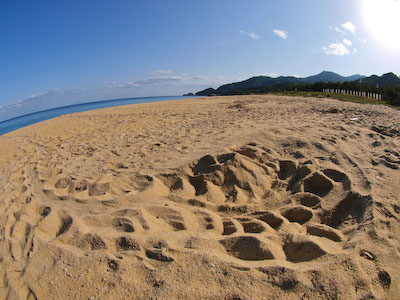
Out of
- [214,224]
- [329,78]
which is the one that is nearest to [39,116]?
[214,224]

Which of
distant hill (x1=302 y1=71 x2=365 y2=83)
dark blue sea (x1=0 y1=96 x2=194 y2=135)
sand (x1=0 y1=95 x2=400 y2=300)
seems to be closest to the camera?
sand (x1=0 y1=95 x2=400 y2=300)

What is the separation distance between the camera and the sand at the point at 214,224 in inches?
60.1

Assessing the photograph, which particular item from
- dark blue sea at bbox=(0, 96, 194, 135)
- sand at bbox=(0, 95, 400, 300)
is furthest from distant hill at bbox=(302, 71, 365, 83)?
sand at bbox=(0, 95, 400, 300)

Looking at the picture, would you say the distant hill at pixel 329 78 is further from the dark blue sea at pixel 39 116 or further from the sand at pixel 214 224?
the sand at pixel 214 224

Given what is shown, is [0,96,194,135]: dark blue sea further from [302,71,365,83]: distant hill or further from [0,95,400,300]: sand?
[302,71,365,83]: distant hill

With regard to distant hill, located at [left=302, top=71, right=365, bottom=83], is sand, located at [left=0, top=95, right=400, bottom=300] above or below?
below

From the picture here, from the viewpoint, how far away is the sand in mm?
1526

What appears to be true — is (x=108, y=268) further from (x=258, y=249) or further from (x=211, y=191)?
(x=211, y=191)

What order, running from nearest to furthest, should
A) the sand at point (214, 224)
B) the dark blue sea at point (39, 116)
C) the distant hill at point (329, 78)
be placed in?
1. the sand at point (214, 224)
2. the dark blue sea at point (39, 116)
3. the distant hill at point (329, 78)

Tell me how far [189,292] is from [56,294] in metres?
0.98

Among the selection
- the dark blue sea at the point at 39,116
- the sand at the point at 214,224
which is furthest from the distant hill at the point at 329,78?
the sand at the point at 214,224

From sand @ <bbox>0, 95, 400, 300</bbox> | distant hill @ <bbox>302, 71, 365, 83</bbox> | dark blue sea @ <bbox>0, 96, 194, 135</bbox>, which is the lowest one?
sand @ <bbox>0, 95, 400, 300</bbox>

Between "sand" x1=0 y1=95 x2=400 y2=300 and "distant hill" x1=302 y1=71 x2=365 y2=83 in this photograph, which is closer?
"sand" x1=0 y1=95 x2=400 y2=300

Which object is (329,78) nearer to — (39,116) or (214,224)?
(39,116)
